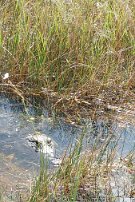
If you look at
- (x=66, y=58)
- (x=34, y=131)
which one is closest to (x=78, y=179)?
(x=34, y=131)

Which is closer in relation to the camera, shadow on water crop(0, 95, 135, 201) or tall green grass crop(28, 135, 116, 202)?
tall green grass crop(28, 135, 116, 202)

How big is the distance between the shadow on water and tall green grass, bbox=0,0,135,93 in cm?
33

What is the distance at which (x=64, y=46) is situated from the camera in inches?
170

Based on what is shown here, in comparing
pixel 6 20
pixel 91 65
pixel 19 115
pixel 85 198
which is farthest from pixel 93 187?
pixel 6 20

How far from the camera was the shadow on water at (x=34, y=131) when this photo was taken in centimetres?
339

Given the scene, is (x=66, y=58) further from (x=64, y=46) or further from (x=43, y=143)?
(x=43, y=143)

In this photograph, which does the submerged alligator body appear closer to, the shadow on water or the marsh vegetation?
the shadow on water

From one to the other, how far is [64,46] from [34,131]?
0.96 meters

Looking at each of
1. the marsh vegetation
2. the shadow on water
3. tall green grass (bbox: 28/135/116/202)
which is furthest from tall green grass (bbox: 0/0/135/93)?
tall green grass (bbox: 28/135/116/202)

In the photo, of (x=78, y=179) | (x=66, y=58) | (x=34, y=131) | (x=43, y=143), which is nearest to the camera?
(x=78, y=179)

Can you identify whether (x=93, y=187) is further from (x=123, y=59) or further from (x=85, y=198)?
(x=123, y=59)

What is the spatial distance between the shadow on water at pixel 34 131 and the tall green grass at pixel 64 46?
33 centimetres

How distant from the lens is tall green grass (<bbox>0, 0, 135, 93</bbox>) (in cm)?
419

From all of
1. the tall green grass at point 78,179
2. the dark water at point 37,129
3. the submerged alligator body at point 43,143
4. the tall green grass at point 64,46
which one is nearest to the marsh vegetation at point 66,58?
the tall green grass at point 64,46
